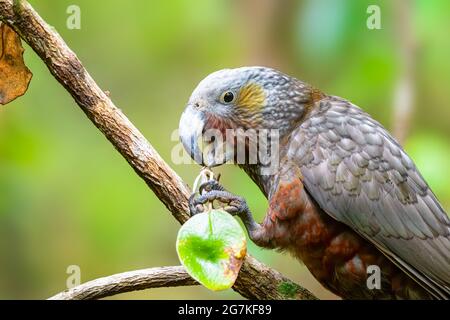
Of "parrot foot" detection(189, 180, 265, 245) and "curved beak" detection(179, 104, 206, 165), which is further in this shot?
"curved beak" detection(179, 104, 206, 165)

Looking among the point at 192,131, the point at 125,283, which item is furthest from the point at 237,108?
the point at 125,283

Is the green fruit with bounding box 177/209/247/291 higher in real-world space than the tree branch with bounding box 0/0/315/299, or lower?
lower

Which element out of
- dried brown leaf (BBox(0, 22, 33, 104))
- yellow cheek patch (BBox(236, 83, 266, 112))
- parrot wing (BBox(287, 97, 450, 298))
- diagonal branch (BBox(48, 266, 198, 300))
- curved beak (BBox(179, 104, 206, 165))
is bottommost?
diagonal branch (BBox(48, 266, 198, 300))

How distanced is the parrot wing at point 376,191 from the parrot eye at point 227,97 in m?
0.36

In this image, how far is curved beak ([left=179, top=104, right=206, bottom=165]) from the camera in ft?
11.2

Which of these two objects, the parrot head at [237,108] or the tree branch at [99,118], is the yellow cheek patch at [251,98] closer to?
the parrot head at [237,108]

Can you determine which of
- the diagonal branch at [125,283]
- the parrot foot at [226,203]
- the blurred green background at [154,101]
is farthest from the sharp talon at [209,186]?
the blurred green background at [154,101]

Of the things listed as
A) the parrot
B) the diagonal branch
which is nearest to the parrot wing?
the parrot

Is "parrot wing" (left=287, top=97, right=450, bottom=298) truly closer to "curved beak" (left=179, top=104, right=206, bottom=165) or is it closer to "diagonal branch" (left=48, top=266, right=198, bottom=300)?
"curved beak" (left=179, top=104, right=206, bottom=165)

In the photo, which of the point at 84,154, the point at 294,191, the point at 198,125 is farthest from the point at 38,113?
the point at 294,191

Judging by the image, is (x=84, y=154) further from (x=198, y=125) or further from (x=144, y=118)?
(x=198, y=125)

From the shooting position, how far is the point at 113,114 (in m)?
3.13

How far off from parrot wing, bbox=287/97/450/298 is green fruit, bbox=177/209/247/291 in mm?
824

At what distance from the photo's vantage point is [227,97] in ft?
12.1
